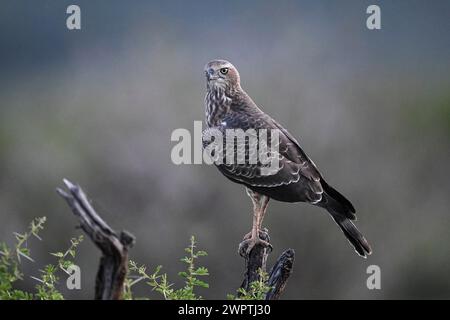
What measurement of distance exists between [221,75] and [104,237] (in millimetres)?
1426

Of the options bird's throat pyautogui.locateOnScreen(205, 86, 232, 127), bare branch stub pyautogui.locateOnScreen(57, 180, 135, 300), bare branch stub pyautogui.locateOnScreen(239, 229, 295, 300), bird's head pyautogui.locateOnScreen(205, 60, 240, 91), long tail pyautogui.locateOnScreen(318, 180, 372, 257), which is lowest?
bare branch stub pyautogui.locateOnScreen(239, 229, 295, 300)

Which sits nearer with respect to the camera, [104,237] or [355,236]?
[104,237]

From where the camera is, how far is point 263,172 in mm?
2562

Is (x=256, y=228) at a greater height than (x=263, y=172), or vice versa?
(x=263, y=172)

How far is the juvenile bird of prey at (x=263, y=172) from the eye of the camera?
2510 millimetres

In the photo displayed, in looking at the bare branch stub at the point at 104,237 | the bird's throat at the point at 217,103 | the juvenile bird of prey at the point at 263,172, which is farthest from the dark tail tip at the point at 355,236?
the bare branch stub at the point at 104,237

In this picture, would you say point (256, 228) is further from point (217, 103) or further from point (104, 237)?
point (104, 237)

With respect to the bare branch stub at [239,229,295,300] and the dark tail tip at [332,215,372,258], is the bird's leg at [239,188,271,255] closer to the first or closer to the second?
the bare branch stub at [239,229,295,300]

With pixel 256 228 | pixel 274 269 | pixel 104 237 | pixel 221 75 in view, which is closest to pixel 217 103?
pixel 221 75

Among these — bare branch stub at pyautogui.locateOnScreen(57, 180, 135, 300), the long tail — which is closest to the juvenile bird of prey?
the long tail

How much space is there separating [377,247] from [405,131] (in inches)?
23.5

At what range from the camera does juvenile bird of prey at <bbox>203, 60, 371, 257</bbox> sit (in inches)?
98.8
